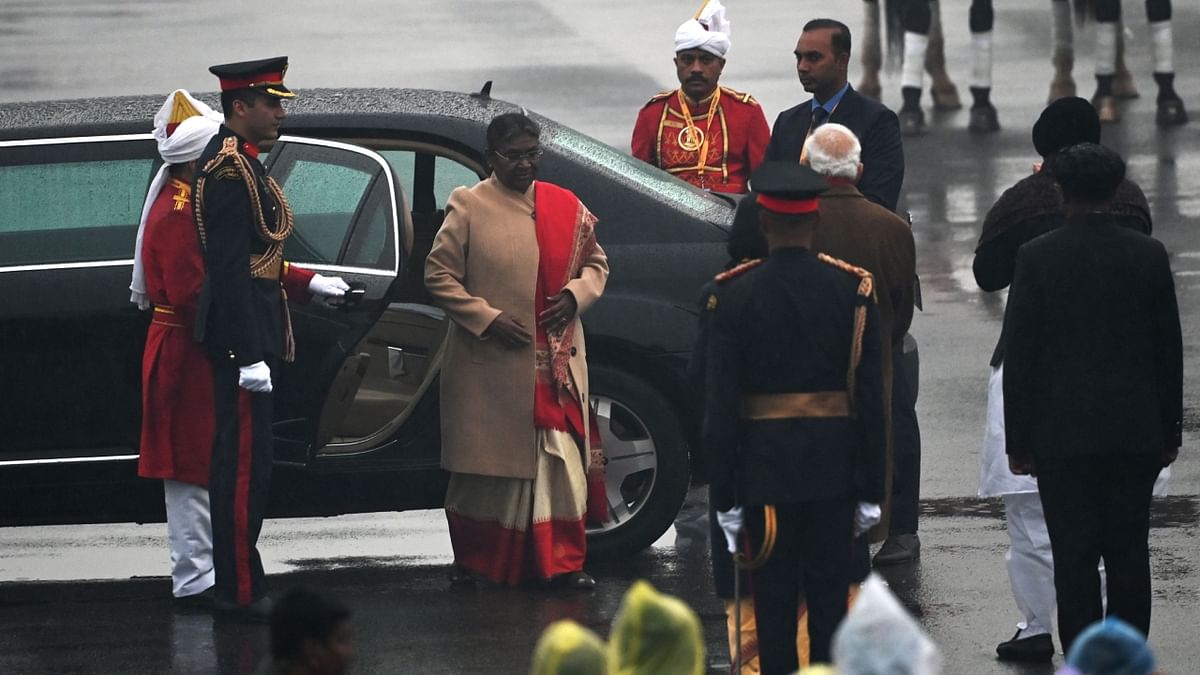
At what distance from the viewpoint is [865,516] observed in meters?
6.54

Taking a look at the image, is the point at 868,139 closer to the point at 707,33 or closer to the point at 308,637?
the point at 707,33

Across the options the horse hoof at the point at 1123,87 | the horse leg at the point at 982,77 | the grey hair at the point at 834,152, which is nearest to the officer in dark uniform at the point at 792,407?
the grey hair at the point at 834,152

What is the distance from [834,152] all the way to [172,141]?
2105mm

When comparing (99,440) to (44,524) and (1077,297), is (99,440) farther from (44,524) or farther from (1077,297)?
(1077,297)

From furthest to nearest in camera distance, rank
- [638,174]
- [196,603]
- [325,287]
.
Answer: [638,174]
[196,603]
[325,287]

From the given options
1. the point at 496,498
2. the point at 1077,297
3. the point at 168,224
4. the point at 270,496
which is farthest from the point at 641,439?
the point at 1077,297

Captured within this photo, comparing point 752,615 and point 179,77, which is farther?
point 179,77

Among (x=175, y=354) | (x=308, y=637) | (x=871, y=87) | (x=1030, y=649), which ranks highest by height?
(x=871, y=87)

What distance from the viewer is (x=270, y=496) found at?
860 cm

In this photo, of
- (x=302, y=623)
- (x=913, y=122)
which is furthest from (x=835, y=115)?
(x=913, y=122)

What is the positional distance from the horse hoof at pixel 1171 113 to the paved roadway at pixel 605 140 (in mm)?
105

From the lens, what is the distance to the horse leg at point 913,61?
18.6m

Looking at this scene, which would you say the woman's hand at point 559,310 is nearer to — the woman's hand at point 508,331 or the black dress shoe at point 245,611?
the woman's hand at point 508,331

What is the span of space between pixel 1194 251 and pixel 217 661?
27.3 ft
